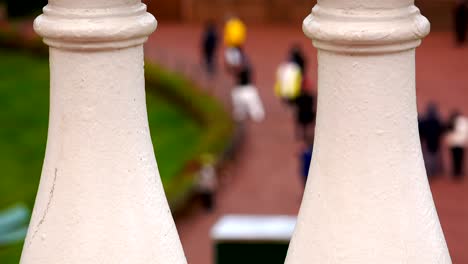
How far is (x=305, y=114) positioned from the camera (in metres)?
20.1

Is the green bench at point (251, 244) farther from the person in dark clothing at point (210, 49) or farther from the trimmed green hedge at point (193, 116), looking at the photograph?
the person in dark clothing at point (210, 49)

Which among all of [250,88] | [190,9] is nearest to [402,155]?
[250,88]

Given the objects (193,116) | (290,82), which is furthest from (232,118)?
(290,82)

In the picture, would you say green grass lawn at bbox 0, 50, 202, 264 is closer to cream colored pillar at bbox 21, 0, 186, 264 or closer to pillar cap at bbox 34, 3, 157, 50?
cream colored pillar at bbox 21, 0, 186, 264

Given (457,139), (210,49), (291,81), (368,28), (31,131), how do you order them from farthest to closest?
(210,49), (31,131), (291,81), (457,139), (368,28)

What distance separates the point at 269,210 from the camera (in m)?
17.7

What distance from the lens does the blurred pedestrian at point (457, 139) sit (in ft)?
59.8

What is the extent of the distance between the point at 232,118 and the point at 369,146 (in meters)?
19.8

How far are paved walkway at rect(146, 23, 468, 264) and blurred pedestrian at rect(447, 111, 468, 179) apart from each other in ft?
1.17

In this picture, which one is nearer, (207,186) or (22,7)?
(207,186)

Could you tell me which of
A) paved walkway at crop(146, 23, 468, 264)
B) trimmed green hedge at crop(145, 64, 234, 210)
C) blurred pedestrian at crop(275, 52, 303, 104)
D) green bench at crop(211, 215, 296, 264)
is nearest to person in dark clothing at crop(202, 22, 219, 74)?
trimmed green hedge at crop(145, 64, 234, 210)

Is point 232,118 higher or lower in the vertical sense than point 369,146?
lower

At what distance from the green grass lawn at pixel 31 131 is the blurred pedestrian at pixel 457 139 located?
5114 millimetres

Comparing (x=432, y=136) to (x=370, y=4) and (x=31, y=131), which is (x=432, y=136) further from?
(x=370, y=4)
